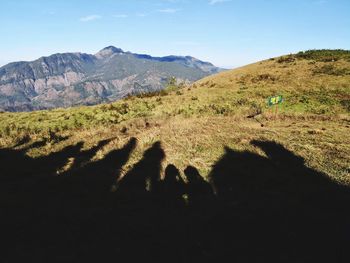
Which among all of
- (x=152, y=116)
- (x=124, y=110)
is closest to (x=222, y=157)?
(x=152, y=116)

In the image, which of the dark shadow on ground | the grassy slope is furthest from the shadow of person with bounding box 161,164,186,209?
the grassy slope

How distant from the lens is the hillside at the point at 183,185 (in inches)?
288

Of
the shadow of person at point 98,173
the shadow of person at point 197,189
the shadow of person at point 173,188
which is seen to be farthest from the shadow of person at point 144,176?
the shadow of person at point 197,189

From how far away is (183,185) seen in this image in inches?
433

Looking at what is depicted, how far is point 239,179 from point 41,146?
11.4 m

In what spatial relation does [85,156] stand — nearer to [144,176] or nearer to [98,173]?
[98,173]

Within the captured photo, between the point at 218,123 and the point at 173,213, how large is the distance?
42.2 feet

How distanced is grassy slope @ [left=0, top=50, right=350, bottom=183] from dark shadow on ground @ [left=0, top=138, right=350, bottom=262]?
55.1 inches

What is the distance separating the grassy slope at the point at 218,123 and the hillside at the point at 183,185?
4.7 inches

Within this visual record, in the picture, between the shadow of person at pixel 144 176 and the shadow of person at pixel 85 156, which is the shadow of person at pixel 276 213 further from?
the shadow of person at pixel 85 156

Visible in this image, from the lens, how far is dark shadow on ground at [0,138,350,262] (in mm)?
7016

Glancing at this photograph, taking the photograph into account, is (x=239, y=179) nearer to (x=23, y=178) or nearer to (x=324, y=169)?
(x=324, y=169)

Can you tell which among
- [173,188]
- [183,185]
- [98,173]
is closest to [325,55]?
[183,185]

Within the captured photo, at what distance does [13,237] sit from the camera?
7.44 m
